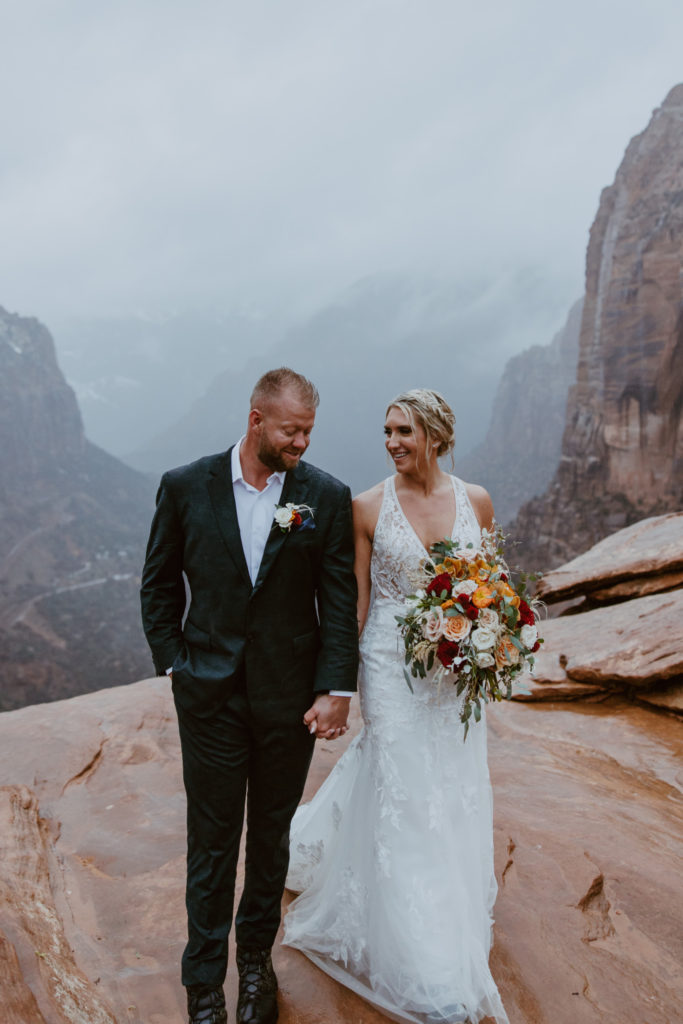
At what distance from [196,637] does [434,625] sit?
98cm

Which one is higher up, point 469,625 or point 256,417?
point 256,417

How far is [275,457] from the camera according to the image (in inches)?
104

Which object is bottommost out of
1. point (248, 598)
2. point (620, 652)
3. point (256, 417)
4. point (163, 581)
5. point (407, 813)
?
point (407, 813)

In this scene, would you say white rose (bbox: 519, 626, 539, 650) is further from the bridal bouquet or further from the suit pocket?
the suit pocket

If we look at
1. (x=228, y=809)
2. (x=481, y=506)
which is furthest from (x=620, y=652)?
(x=228, y=809)

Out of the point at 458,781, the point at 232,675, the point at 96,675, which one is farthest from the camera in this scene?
the point at 96,675

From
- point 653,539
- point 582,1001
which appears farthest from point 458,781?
point 653,539

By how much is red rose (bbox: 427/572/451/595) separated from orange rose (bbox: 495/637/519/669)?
314mm

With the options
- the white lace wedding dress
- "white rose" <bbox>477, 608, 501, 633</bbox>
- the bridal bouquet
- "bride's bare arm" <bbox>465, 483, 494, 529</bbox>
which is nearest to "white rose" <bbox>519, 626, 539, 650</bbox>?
the bridal bouquet

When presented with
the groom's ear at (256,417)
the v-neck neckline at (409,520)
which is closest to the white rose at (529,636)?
the v-neck neckline at (409,520)

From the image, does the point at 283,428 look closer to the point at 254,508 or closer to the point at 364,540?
the point at 254,508

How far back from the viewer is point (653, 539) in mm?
8070

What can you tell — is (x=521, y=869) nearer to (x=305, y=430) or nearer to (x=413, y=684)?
(x=413, y=684)

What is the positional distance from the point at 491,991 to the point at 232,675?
1676 mm
